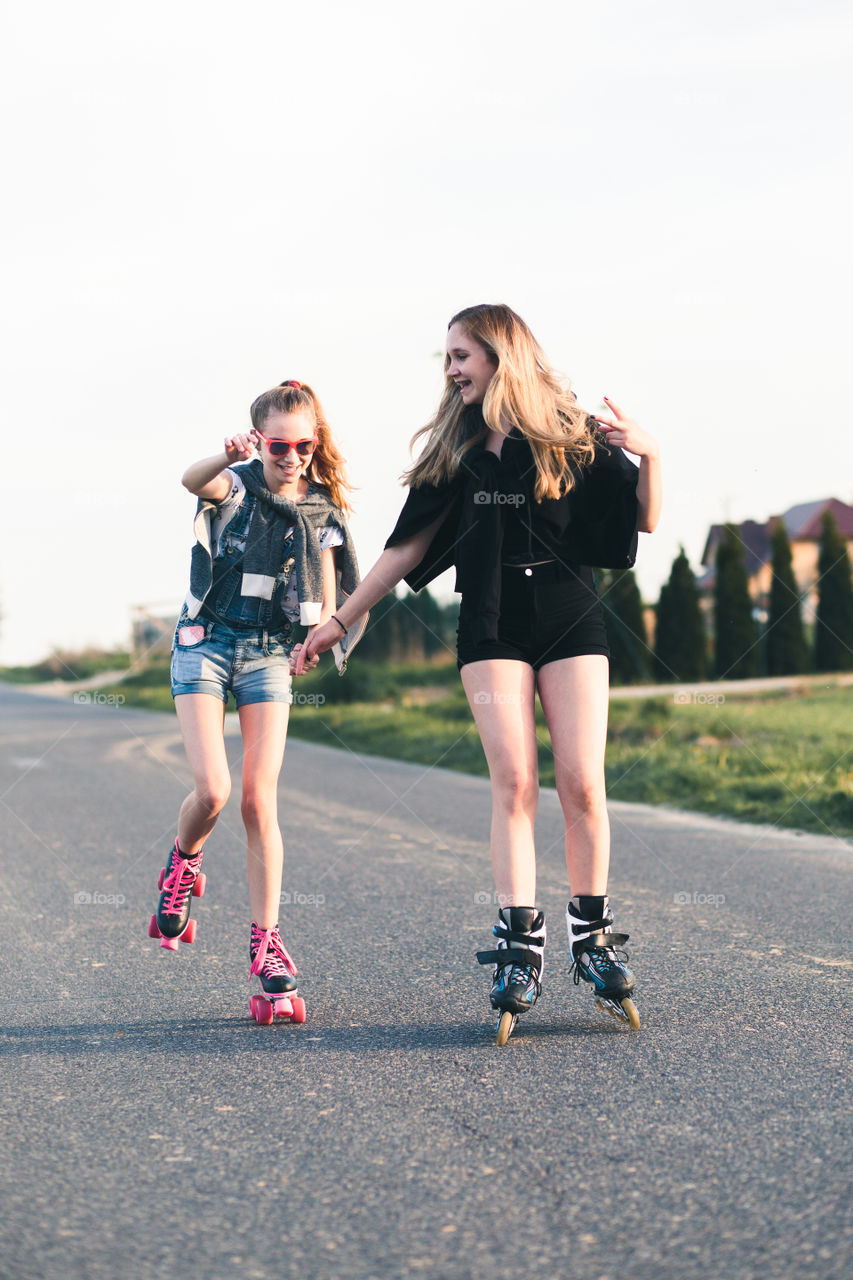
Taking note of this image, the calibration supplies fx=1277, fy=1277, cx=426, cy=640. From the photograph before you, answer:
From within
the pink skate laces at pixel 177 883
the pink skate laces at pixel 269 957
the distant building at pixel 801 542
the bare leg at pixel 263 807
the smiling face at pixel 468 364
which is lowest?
the pink skate laces at pixel 269 957

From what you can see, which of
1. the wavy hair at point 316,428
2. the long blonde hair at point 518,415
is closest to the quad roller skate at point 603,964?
the long blonde hair at point 518,415

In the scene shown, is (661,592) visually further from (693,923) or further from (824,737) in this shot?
(693,923)

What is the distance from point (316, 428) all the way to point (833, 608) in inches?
1033

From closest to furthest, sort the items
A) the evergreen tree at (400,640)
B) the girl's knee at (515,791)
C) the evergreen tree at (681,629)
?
the girl's knee at (515,791)
the evergreen tree at (681,629)
the evergreen tree at (400,640)

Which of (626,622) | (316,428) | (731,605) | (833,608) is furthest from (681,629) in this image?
(316,428)

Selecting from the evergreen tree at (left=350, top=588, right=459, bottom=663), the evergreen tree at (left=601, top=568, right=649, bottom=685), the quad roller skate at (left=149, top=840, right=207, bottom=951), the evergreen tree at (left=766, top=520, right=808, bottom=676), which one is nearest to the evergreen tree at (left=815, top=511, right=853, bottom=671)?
the evergreen tree at (left=766, top=520, right=808, bottom=676)

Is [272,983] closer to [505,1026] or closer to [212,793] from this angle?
[212,793]

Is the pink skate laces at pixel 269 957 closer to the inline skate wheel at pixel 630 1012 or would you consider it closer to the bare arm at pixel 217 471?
the inline skate wheel at pixel 630 1012

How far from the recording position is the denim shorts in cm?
404

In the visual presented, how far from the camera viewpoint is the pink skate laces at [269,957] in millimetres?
3918

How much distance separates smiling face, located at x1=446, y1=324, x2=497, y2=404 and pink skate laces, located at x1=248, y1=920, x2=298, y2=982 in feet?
5.84

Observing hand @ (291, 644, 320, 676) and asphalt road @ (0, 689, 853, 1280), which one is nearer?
asphalt road @ (0, 689, 853, 1280)

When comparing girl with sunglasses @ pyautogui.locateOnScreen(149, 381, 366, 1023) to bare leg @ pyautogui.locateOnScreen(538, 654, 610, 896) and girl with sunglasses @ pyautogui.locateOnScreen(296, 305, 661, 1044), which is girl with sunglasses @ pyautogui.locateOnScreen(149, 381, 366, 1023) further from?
bare leg @ pyautogui.locateOnScreen(538, 654, 610, 896)

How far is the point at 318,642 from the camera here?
411 centimetres
